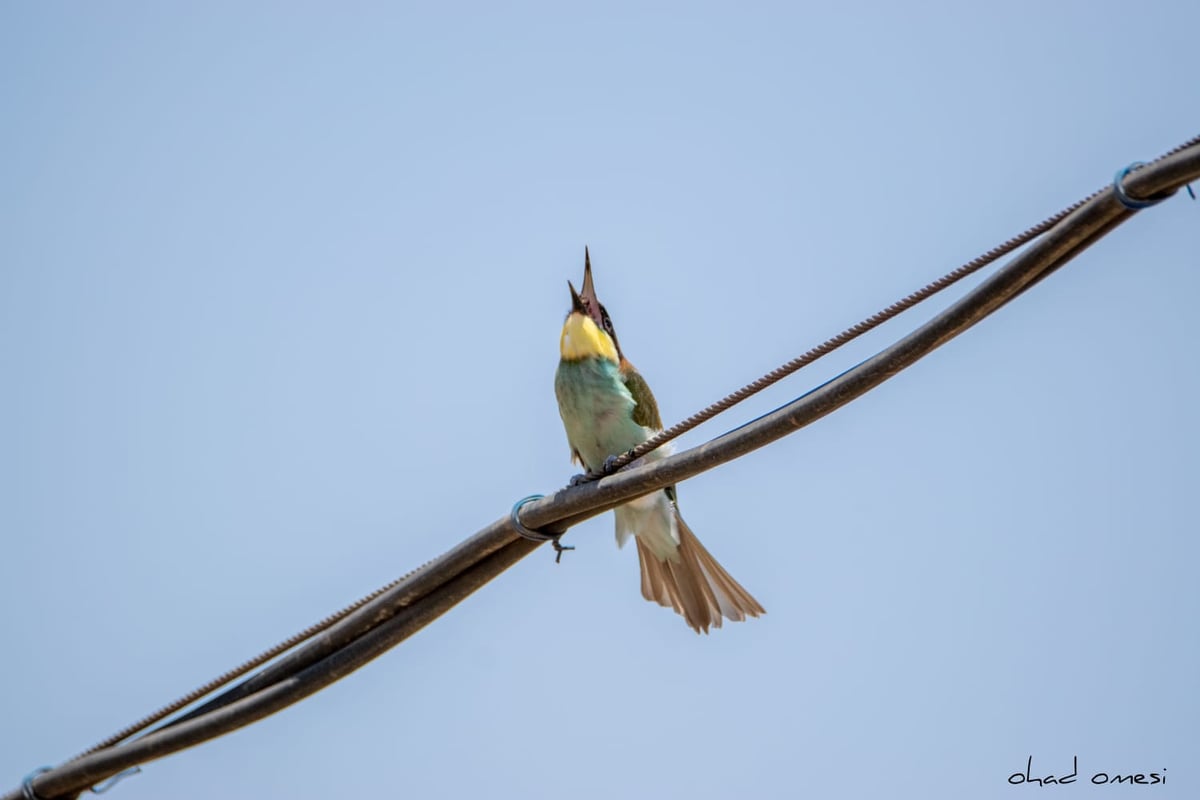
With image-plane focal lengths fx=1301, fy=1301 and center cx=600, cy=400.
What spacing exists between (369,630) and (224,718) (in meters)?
0.44

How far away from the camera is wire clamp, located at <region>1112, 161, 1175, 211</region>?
2.34 metres

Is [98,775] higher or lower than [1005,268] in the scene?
lower

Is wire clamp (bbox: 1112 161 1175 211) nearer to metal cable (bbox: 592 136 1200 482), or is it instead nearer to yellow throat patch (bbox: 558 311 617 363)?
metal cable (bbox: 592 136 1200 482)

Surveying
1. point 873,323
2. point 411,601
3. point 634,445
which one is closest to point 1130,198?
point 873,323

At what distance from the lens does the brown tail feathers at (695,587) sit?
5.21 meters

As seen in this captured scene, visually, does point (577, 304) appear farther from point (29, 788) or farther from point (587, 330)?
point (29, 788)

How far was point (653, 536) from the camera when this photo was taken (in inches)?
212

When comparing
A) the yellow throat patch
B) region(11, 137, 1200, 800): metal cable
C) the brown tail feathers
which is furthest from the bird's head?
region(11, 137, 1200, 800): metal cable

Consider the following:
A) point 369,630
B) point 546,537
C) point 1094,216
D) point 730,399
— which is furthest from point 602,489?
point 1094,216

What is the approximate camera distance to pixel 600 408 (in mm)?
5211

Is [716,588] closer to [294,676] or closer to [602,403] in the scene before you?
[602,403]

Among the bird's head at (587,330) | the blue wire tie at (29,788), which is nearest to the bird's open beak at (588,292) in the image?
the bird's head at (587,330)

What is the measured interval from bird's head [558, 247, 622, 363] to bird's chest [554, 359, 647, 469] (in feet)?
0.15

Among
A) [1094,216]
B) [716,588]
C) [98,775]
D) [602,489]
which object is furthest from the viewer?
[716,588]
